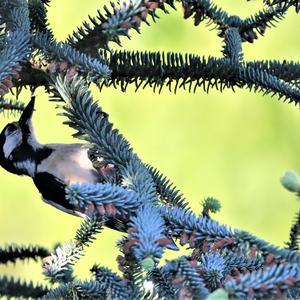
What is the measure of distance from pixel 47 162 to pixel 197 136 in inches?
39.0

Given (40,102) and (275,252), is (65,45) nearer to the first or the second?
(275,252)

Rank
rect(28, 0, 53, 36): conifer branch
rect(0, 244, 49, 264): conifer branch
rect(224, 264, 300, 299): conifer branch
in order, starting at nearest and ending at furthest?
1. rect(224, 264, 300, 299): conifer branch
2. rect(28, 0, 53, 36): conifer branch
3. rect(0, 244, 49, 264): conifer branch

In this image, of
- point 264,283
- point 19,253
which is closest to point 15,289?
point 19,253

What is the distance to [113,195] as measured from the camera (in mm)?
544

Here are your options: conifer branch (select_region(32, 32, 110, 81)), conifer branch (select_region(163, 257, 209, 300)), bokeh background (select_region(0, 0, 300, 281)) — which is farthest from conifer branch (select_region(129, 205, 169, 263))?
bokeh background (select_region(0, 0, 300, 281))

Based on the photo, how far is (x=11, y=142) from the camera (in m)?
1.07

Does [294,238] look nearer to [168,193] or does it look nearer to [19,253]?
[168,193]

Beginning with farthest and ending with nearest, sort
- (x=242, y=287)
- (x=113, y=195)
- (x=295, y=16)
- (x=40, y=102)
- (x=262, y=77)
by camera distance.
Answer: (x=295, y=16), (x=40, y=102), (x=262, y=77), (x=113, y=195), (x=242, y=287)

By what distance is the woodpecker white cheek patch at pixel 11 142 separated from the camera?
1.04m

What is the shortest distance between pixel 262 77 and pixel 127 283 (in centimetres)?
29

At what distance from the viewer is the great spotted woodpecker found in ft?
3.26

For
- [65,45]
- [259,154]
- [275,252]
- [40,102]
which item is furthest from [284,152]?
[275,252]

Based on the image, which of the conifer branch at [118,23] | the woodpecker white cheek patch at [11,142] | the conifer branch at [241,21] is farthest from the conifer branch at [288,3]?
the woodpecker white cheek patch at [11,142]

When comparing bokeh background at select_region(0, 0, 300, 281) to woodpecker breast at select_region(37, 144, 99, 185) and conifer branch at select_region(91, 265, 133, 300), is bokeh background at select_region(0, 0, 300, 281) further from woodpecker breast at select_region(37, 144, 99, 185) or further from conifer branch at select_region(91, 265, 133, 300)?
conifer branch at select_region(91, 265, 133, 300)
